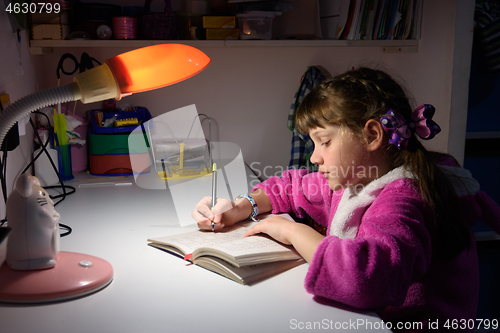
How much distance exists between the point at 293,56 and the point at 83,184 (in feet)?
3.42

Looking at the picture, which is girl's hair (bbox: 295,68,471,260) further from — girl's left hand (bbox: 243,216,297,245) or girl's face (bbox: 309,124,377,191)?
girl's left hand (bbox: 243,216,297,245)

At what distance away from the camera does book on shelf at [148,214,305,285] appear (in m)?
0.74

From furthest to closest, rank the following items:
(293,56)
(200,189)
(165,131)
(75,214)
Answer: (293,56) < (165,131) < (200,189) < (75,214)

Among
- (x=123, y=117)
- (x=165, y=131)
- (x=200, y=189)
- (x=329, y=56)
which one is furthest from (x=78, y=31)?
(x=329, y=56)

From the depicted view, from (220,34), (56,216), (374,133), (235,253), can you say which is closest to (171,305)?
(235,253)

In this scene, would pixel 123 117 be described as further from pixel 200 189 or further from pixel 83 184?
pixel 200 189

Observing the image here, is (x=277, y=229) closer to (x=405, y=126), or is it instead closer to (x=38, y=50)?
(x=405, y=126)

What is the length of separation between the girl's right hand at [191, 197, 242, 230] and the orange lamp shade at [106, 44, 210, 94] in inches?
14.3

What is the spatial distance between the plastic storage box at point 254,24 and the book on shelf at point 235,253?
3.07ft

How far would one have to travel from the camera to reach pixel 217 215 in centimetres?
98

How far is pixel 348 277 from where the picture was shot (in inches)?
25.0

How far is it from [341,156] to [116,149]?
991 millimetres

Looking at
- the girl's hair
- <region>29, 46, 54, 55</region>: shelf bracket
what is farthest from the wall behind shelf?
the girl's hair

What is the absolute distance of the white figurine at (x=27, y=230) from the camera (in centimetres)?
70
